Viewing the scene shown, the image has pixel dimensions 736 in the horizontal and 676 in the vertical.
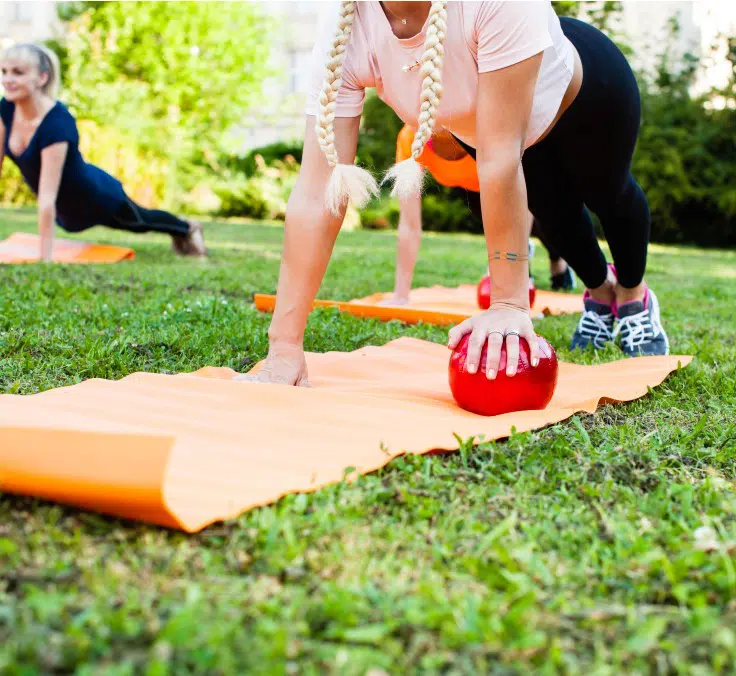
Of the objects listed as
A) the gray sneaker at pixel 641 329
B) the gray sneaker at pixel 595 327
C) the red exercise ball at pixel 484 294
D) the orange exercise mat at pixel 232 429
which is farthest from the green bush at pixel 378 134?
the orange exercise mat at pixel 232 429

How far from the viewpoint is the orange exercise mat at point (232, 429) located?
5.01ft

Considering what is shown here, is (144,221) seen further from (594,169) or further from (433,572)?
(433,572)

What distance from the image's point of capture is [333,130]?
247cm

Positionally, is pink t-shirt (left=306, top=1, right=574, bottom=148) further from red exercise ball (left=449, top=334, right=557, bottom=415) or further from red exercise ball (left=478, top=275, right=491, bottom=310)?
red exercise ball (left=478, top=275, right=491, bottom=310)

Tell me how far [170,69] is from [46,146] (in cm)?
1405

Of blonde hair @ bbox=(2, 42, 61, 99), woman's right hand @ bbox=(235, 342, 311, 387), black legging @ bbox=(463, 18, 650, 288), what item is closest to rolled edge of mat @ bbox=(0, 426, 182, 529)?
woman's right hand @ bbox=(235, 342, 311, 387)

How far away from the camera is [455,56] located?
2252 millimetres

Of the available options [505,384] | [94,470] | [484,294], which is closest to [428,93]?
[505,384]

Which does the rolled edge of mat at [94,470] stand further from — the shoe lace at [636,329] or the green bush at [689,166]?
the green bush at [689,166]

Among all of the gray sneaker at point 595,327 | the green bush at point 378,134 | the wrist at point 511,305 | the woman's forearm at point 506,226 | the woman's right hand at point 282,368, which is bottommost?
the green bush at point 378,134

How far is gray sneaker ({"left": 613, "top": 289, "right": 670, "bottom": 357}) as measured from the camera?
352cm

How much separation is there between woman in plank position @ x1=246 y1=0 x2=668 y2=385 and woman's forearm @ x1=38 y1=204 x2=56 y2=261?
395 cm

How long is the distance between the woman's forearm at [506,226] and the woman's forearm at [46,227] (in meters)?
4.49

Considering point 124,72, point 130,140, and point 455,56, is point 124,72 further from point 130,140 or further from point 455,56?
point 455,56
